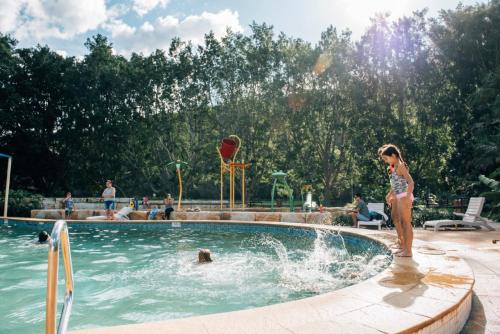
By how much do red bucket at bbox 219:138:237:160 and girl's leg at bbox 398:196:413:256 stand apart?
1285cm

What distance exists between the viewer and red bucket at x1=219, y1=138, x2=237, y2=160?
59.0 feet

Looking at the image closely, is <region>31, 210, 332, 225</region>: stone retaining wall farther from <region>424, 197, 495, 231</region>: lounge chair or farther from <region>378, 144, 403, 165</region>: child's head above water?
<region>378, 144, 403, 165</region>: child's head above water

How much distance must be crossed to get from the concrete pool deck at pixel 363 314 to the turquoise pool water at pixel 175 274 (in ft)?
4.99

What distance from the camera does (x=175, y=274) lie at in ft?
22.8

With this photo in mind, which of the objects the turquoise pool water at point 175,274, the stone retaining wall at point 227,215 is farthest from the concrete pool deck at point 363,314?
the stone retaining wall at point 227,215

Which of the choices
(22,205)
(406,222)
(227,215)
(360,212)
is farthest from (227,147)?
(406,222)

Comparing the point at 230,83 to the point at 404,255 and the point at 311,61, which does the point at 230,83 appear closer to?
the point at 311,61

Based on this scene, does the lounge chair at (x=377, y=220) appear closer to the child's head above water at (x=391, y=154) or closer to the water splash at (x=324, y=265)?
the water splash at (x=324, y=265)

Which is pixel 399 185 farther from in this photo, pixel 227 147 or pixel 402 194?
pixel 227 147

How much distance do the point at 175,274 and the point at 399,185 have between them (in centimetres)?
423

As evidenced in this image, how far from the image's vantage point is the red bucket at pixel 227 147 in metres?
18.0

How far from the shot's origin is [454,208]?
17312 mm

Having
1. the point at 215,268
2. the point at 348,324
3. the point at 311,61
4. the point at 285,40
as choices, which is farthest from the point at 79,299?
the point at 285,40

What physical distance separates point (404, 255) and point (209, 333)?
4033 mm
